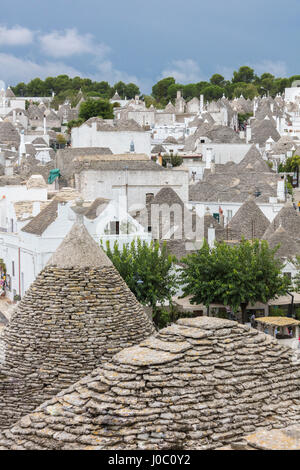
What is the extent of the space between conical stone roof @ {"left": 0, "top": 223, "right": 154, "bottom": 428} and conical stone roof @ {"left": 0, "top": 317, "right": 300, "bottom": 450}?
→ 105 inches

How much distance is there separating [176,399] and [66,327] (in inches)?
174

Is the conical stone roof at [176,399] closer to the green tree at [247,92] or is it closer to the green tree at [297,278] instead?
the green tree at [297,278]

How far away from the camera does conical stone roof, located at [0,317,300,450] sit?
442 inches

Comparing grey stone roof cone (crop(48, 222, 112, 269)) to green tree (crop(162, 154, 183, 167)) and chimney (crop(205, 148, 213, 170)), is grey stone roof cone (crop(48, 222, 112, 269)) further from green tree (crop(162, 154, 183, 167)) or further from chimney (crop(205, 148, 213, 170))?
green tree (crop(162, 154, 183, 167))

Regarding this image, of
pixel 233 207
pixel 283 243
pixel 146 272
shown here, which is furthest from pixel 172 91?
pixel 146 272

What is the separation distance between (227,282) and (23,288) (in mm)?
9323

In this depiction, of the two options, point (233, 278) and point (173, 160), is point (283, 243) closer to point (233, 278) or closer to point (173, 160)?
point (233, 278)

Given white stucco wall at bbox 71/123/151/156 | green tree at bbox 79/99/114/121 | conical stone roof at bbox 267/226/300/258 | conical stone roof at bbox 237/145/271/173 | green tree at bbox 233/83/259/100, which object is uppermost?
green tree at bbox 233/83/259/100

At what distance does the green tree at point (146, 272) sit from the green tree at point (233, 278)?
1004 millimetres

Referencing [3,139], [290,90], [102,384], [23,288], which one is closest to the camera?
[102,384]

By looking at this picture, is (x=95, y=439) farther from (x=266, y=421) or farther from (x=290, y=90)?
(x=290, y=90)

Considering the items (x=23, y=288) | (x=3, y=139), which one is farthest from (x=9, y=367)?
(x=3, y=139)

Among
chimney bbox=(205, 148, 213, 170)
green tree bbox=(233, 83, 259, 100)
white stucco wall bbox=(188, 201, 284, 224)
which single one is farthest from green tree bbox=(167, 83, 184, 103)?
white stucco wall bbox=(188, 201, 284, 224)
